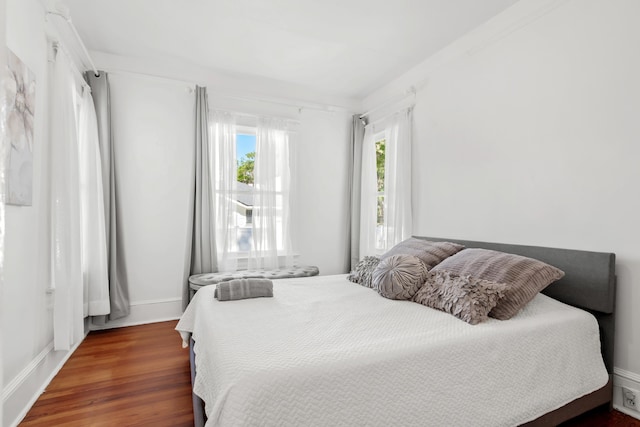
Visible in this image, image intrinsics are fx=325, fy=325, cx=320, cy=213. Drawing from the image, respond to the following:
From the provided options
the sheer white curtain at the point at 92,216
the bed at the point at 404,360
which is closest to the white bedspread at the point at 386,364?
the bed at the point at 404,360

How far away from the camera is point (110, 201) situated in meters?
3.09

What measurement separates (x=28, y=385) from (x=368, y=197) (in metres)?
3.33

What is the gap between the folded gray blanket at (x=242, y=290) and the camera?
6.68 feet

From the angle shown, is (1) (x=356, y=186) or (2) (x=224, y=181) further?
(1) (x=356, y=186)

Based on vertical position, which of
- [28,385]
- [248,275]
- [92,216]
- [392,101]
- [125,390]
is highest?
[392,101]

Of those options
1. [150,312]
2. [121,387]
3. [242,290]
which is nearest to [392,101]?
[242,290]

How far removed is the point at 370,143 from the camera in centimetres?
404

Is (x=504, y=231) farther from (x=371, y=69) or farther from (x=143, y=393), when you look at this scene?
(x=143, y=393)

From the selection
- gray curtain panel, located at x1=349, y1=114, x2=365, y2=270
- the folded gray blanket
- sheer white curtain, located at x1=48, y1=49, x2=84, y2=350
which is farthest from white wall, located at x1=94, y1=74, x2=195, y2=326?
gray curtain panel, located at x1=349, y1=114, x2=365, y2=270

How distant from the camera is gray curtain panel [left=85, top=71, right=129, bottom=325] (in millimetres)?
3027

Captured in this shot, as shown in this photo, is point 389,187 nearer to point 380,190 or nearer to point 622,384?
point 380,190

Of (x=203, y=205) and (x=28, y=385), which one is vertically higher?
(x=203, y=205)

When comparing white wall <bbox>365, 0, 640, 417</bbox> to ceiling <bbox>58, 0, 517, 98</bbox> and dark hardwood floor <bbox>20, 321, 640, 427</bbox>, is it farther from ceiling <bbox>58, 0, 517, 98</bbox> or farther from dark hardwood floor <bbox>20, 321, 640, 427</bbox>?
dark hardwood floor <bbox>20, 321, 640, 427</bbox>

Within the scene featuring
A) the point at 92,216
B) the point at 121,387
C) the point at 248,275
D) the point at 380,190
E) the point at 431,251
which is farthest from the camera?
the point at 380,190
